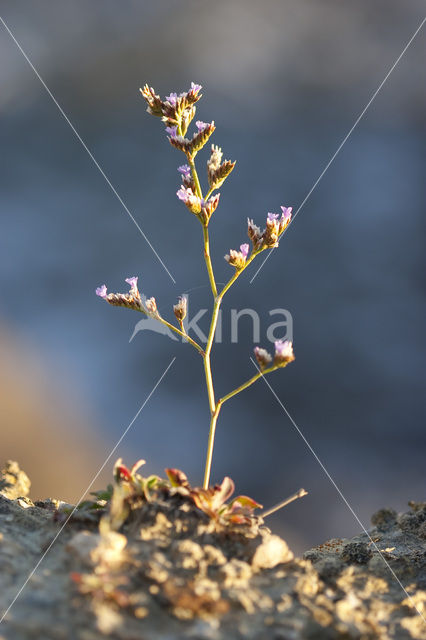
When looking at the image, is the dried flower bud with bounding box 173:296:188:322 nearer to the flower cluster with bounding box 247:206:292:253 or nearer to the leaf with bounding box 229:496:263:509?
the flower cluster with bounding box 247:206:292:253

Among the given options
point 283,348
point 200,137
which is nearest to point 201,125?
point 200,137

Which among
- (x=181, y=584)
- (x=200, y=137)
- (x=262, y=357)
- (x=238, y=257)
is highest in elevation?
(x=200, y=137)

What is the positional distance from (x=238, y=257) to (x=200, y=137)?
998 mm

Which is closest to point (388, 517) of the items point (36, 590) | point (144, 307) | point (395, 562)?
point (395, 562)

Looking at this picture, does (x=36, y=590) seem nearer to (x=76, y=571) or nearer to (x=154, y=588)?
(x=76, y=571)

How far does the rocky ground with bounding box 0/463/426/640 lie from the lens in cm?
230

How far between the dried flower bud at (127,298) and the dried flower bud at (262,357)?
978 millimetres

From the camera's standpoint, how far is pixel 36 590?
249 centimetres

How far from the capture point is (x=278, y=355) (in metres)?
3.74

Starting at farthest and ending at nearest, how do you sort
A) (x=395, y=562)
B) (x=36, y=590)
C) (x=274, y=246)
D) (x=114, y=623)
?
(x=274, y=246), (x=395, y=562), (x=36, y=590), (x=114, y=623)

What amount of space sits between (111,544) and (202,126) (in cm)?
305

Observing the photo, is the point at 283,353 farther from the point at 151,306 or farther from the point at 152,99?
the point at 152,99

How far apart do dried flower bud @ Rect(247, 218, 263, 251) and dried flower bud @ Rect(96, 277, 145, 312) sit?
0.94 metres

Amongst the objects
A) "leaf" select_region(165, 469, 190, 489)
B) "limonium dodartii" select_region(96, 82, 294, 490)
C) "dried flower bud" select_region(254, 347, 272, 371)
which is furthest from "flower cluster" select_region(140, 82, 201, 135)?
"leaf" select_region(165, 469, 190, 489)
